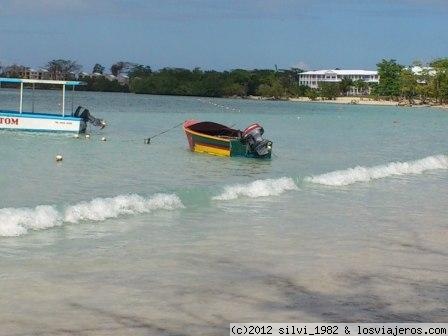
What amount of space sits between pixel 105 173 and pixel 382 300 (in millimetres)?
14847

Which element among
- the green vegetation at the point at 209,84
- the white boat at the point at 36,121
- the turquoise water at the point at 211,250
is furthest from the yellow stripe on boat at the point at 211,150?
the green vegetation at the point at 209,84

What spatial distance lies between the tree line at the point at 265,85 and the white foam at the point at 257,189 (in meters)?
140

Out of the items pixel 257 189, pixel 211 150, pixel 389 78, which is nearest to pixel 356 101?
pixel 389 78

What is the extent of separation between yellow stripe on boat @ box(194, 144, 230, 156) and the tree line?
431 feet

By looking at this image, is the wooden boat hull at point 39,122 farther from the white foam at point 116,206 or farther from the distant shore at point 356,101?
the distant shore at point 356,101

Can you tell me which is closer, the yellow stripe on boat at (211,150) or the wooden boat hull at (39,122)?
the yellow stripe on boat at (211,150)

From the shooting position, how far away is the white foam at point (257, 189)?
17.3 metres

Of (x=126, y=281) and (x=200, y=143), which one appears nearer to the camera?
(x=126, y=281)

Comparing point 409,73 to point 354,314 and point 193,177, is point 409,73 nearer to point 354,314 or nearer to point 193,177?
point 193,177

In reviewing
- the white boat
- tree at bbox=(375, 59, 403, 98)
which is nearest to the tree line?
tree at bbox=(375, 59, 403, 98)

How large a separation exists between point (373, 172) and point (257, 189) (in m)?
6.61

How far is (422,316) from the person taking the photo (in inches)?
300

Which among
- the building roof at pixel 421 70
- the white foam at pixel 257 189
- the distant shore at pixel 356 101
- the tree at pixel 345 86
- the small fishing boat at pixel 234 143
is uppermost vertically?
the building roof at pixel 421 70

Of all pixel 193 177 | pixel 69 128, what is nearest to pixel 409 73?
pixel 69 128
